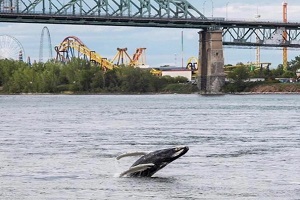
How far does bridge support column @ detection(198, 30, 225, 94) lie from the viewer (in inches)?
7618

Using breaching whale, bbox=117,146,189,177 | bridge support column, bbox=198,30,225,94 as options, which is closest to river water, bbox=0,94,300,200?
breaching whale, bbox=117,146,189,177

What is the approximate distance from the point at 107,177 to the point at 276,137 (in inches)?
917

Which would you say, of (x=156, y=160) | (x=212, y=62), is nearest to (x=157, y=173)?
(x=156, y=160)

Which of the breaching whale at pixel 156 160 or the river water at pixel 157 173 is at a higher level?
the breaching whale at pixel 156 160

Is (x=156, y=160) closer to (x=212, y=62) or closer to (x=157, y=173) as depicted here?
(x=157, y=173)

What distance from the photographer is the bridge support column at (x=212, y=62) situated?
19350 centimetres

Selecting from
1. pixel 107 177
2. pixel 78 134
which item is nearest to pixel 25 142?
pixel 78 134

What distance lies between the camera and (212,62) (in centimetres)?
19350

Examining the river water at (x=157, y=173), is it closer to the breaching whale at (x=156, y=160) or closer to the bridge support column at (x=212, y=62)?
the breaching whale at (x=156, y=160)

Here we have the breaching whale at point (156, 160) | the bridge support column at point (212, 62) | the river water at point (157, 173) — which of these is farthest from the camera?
the bridge support column at point (212, 62)

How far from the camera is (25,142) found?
52.1 meters

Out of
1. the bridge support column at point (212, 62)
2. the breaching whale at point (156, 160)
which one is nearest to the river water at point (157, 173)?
the breaching whale at point (156, 160)

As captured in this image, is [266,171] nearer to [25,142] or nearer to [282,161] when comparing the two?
[282,161]

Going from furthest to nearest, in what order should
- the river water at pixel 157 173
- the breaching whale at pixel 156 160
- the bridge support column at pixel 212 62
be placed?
1. the bridge support column at pixel 212 62
2. the breaching whale at pixel 156 160
3. the river water at pixel 157 173
